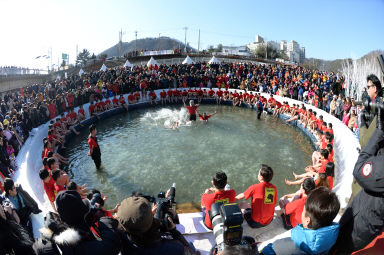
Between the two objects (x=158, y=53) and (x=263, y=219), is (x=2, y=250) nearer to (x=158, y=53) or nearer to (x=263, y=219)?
(x=263, y=219)

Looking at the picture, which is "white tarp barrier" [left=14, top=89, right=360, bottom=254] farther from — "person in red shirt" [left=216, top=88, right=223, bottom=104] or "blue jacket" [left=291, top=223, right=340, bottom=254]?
"person in red shirt" [left=216, top=88, right=223, bottom=104]

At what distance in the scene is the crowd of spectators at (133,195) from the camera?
6.75 ft

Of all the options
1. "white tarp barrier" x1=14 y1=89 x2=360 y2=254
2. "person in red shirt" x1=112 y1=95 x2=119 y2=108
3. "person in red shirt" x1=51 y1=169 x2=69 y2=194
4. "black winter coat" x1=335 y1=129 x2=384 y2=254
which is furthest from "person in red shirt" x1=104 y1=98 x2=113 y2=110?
"black winter coat" x1=335 y1=129 x2=384 y2=254

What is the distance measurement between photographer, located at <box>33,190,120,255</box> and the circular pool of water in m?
4.27

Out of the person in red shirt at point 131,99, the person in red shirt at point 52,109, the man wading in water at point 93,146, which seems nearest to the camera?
the man wading in water at point 93,146

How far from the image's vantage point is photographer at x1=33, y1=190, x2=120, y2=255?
2.21 meters

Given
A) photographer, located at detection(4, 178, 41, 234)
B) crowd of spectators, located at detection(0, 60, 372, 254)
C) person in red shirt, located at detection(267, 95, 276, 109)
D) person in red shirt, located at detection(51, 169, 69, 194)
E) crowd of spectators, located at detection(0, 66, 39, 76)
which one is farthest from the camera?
crowd of spectators, located at detection(0, 66, 39, 76)

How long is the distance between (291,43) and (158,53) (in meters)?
167

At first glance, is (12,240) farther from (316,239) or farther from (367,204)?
(367,204)

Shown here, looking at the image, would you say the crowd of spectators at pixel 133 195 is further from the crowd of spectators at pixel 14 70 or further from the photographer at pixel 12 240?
the crowd of spectators at pixel 14 70

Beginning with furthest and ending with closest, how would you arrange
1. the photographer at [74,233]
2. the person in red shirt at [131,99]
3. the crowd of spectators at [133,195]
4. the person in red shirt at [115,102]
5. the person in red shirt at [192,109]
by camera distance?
the person in red shirt at [131,99]
the person in red shirt at [115,102]
the person in red shirt at [192,109]
the photographer at [74,233]
the crowd of spectators at [133,195]

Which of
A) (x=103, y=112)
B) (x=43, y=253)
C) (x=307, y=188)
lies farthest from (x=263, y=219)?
(x=103, y=112)

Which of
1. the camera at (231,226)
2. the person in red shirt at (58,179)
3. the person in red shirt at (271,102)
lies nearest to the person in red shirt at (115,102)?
the person in red shirt at (271,102)

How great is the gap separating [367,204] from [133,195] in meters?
2.95
